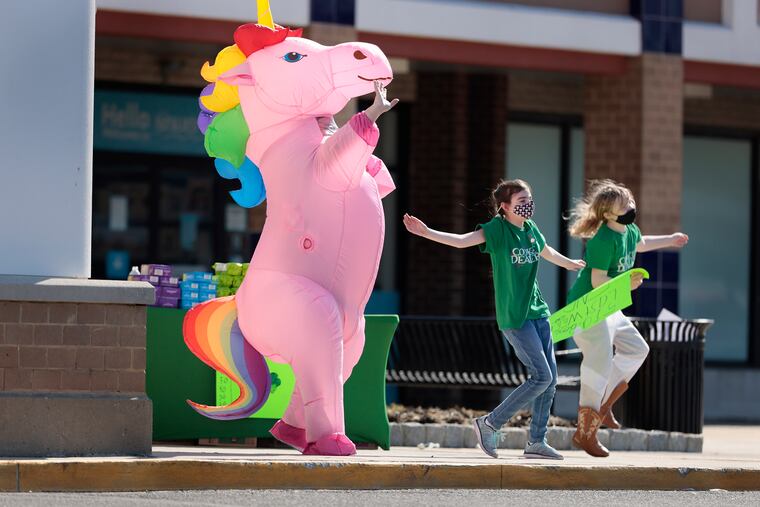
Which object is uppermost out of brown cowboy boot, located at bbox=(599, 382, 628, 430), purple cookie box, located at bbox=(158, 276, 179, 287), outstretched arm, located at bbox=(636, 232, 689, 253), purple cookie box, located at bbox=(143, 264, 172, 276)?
outstretched arm, located at bbox=(636, 232, 689, 253)

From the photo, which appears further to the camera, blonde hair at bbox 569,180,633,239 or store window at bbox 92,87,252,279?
store window at bbox 92,87,252,279

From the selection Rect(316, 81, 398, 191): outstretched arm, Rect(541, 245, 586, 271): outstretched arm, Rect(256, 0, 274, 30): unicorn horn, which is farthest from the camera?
Rect(541, 245, 586, 271): outstretched arm

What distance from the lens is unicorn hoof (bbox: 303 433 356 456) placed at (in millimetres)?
9320

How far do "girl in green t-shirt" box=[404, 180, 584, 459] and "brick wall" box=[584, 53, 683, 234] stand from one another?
24.4 feet

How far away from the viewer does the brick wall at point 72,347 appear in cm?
887

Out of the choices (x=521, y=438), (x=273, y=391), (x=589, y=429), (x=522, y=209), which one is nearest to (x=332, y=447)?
(x=273, y=391)

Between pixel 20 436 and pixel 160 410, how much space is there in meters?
1.82

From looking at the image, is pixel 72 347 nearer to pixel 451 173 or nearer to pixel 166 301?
pixel 166 301

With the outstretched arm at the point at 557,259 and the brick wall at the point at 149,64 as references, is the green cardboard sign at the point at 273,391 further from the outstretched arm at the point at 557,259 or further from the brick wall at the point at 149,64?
the brick wall at the point at 149,64

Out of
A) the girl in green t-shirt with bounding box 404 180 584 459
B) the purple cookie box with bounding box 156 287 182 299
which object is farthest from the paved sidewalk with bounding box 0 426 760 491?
the purple cookie box with bounding box 156 287 182 299

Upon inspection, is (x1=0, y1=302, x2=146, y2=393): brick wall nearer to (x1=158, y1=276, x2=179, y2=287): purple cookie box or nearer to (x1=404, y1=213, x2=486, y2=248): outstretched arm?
(x1=158, y1=276, x2=179, y2=287): purple cookie box

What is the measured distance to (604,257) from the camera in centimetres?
1109

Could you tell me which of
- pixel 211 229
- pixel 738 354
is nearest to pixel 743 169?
pixel 738 354

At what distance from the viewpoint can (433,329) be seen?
14.8 m
